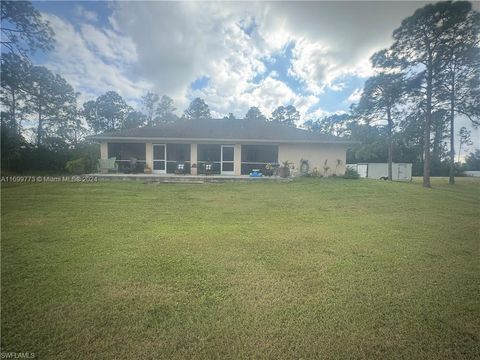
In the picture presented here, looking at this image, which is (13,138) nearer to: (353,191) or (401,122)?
(353,191)

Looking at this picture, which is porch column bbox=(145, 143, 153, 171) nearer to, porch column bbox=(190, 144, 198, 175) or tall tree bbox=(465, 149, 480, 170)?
porch column bbox=(190, 144, 198, 175)

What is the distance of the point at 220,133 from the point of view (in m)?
15.8

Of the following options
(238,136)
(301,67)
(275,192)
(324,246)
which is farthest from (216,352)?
(301,67)

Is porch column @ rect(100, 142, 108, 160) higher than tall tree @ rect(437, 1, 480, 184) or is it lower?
lower

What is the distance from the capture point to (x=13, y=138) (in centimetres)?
1703

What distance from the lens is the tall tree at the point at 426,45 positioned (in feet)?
48.3

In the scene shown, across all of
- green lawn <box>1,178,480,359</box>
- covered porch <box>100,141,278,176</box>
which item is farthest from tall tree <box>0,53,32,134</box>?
green lawn <box>1,178,480,359</box>

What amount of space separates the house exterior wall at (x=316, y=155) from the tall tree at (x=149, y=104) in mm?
35072

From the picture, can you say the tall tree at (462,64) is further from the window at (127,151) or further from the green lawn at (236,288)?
the window at (127,151)

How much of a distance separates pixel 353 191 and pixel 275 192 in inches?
157

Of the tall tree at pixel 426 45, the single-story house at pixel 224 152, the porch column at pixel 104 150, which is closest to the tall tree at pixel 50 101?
the porch column at pixel 104 150

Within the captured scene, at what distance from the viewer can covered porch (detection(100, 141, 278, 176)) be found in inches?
594

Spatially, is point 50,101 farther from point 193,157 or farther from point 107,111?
point 193,157

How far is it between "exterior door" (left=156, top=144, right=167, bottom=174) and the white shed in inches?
839
